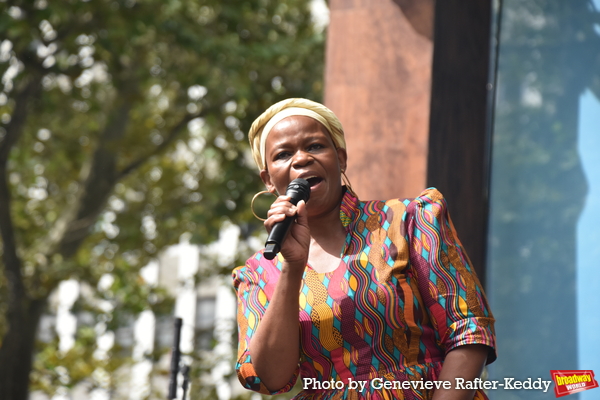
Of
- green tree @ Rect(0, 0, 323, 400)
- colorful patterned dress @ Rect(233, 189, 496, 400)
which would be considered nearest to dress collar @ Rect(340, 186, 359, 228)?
colorful patterned dress @ Rect(233, 189, 496, 400)

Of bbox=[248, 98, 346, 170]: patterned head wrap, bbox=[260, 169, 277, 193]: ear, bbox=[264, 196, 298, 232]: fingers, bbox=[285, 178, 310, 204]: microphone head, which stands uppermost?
bbox=[248, 98, 346, 170]: patterned head wrap

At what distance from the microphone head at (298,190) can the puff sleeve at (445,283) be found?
0.31 metres

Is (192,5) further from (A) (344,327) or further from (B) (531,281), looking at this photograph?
(A) (344,327)

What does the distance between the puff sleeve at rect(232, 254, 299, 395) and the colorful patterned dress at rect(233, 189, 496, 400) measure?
0.13 feet

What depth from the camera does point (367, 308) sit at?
2.19m

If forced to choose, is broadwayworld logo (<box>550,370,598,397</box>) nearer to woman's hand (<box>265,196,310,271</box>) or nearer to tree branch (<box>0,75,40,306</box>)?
woman's hand (<box>265,196,310,271</box>)

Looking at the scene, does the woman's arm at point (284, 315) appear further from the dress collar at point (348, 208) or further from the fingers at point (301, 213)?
the dress collar at point (348, 208)

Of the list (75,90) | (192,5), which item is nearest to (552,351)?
(192,5)

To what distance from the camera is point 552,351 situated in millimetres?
3189

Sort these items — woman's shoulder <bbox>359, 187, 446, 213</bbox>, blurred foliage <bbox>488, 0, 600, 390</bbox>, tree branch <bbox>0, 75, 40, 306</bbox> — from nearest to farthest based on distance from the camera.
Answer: woman's shoulder <bbox>359, 187, 446, 213</bbox> → blurred foliage <bbox>488, 0, 600, 390</bbox> → tree branch <bbox>0, 75, 40, 306</bbox>

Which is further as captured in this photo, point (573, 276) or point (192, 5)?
point (192, 5)

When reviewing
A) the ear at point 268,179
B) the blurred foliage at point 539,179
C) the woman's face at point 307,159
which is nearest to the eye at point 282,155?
the woman's face at point 307,159

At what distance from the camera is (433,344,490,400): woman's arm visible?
6.82 ft

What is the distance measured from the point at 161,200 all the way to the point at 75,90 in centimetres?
226
